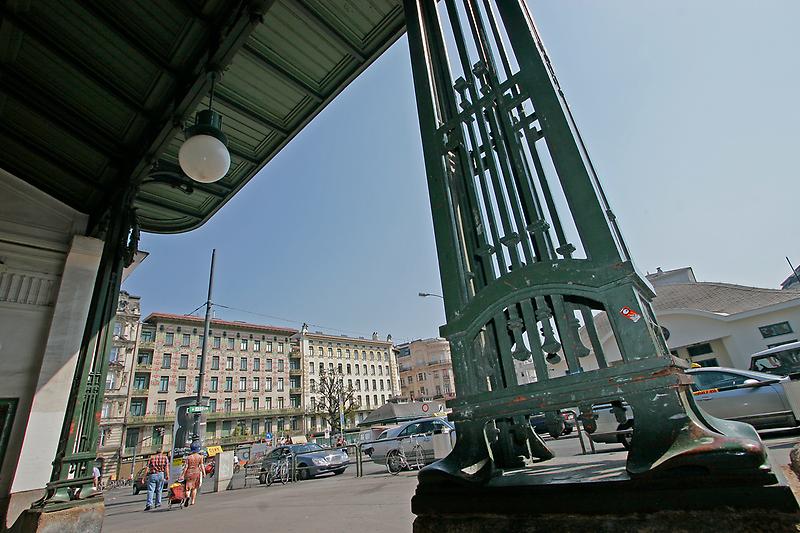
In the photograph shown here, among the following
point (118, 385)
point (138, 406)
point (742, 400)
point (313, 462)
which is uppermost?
point (118, 385)

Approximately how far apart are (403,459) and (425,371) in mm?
64315

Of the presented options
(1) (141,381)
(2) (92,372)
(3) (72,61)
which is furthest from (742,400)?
(1) (141,381)

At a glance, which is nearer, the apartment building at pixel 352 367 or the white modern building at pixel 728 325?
the white modern building at pixel 728 325

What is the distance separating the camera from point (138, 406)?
43969 millimetres

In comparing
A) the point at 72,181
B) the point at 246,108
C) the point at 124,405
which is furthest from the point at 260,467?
the point at 124,405

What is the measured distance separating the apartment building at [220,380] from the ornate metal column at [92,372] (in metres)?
48.5

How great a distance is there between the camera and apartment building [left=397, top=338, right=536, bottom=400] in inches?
2793

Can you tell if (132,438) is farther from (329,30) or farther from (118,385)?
(329,30)

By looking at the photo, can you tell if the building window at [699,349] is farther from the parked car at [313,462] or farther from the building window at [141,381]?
the building window at [141,381]

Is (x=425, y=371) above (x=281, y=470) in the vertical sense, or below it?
above

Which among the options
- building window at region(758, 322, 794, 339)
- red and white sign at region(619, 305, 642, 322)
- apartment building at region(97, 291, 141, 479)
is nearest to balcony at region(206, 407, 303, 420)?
apartment building at region(97, 291, 141, 479)

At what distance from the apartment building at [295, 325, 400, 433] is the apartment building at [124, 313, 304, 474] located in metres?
1.68

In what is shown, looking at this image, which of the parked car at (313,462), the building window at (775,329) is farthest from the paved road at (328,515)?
the building window at (775,329)

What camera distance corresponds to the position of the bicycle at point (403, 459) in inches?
455
